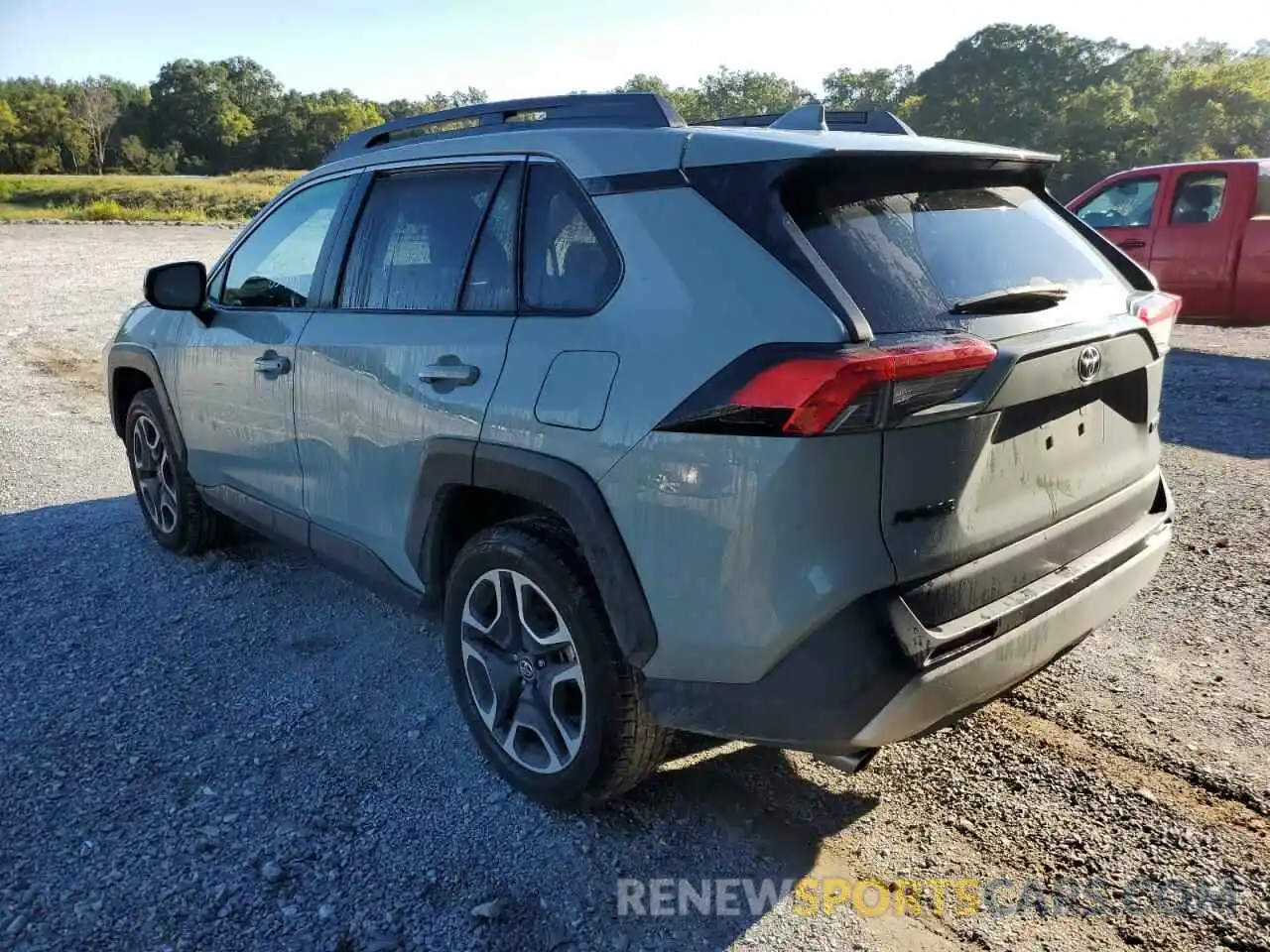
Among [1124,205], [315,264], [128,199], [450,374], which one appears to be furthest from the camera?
[128,199]

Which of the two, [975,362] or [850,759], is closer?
[975,362]

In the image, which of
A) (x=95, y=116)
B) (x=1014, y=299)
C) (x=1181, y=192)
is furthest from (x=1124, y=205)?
(x=95, y=116)

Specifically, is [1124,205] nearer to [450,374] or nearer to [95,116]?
[450,374]

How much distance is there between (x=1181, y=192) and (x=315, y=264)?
33.1ft

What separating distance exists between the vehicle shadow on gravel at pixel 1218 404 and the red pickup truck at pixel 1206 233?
2.01 feet

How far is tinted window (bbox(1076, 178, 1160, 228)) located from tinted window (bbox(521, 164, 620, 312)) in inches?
373

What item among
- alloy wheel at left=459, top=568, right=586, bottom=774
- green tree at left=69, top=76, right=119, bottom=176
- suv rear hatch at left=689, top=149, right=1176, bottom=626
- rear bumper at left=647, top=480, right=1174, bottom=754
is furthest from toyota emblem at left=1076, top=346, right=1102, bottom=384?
green tree at left=69, top=76, right=119, bottom=176

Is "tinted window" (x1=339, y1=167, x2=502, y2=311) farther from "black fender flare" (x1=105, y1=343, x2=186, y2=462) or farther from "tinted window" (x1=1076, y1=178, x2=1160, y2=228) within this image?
"tinted window" (x1=1076, y1=178, x2=1160, y2=228)

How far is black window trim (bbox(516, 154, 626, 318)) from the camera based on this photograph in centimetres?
244

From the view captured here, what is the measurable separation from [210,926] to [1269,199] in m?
11.3

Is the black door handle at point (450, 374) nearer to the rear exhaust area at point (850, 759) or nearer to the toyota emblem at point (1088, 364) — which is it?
the rear exhaust area at point (850, 759)

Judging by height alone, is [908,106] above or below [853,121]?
above

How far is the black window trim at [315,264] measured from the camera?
351 cm

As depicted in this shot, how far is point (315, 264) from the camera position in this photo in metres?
3.59
